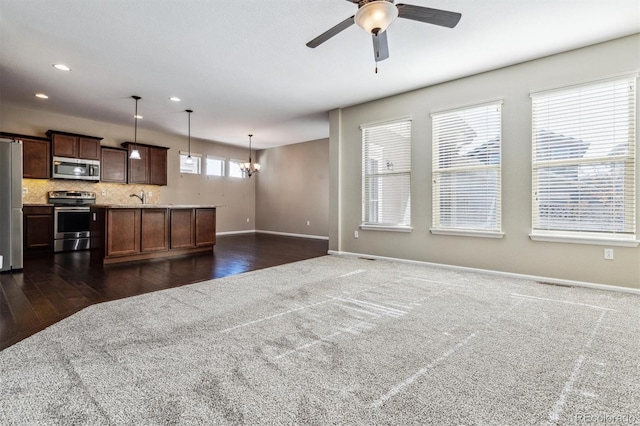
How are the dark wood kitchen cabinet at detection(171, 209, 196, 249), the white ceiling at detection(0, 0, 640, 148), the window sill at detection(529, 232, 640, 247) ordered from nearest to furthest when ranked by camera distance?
the white ceiling at detection(0, 0, 640, 148), the window sill at detection(529, 232, 640, 247), the dark wood kitchen cabinet at detection(171, 209, 196, 249)

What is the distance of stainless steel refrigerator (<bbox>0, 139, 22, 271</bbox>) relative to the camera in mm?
4113

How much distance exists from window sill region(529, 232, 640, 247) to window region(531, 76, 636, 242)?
17mm

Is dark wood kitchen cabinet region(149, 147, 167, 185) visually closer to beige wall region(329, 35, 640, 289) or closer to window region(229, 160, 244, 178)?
window region(229, 160, 244, 178)

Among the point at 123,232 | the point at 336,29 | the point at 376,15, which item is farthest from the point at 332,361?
the point at 123,232

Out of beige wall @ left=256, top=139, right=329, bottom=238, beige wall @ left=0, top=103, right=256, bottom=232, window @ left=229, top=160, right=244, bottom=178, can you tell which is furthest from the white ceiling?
window @ left=229, top=160, right=244, bottom=178

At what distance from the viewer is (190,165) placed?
28.3 ft

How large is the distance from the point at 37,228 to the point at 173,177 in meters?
3.27

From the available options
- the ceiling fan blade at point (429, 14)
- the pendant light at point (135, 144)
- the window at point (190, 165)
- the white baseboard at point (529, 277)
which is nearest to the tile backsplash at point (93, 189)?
the window at point (190, 165)

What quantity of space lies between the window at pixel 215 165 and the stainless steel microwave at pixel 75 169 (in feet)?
9.98

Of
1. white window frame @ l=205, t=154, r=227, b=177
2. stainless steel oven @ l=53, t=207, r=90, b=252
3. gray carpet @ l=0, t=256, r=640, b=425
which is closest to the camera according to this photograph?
gray carpet @ l=0, t=256, r=640, b=425

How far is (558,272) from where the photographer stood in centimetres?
380

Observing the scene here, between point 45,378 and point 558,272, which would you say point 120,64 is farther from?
point 558,272

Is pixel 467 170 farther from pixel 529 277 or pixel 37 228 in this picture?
pixel 37 228

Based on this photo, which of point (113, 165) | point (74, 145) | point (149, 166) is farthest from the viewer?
point (149, 166)
